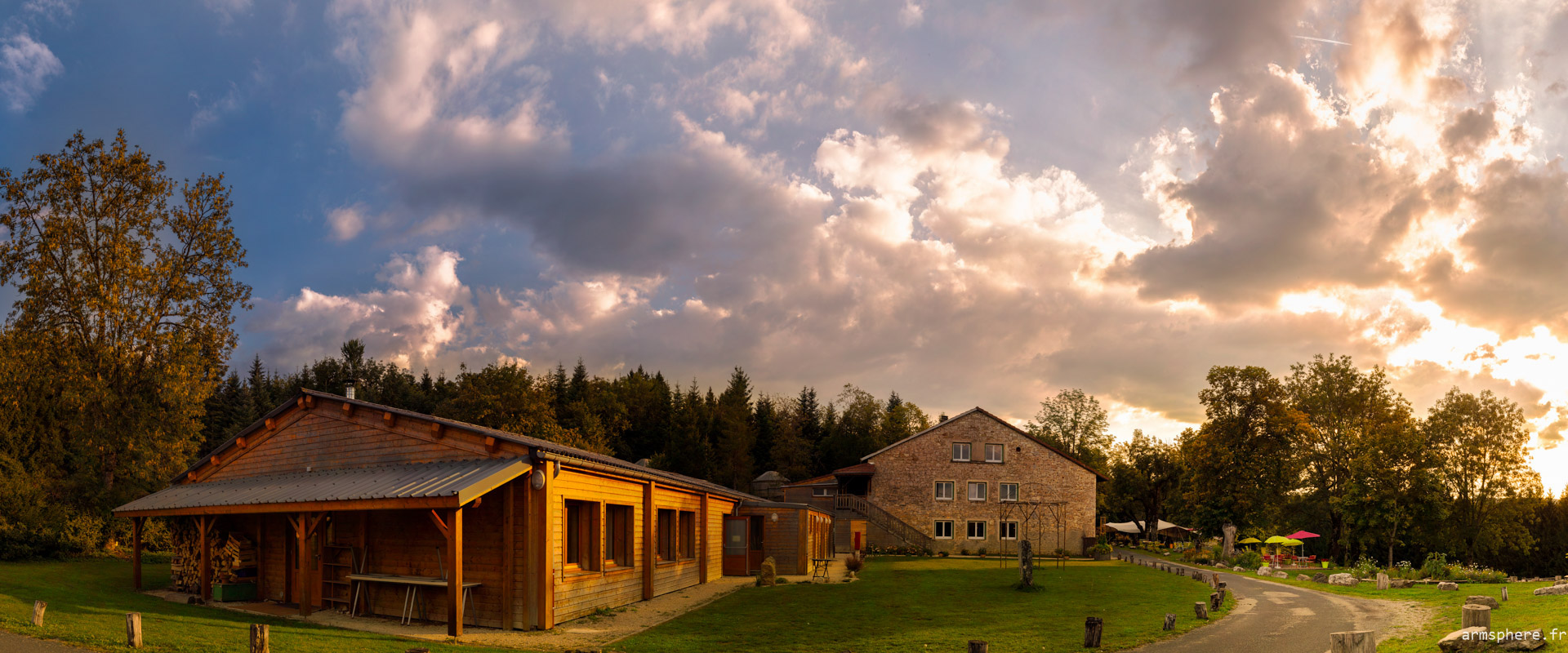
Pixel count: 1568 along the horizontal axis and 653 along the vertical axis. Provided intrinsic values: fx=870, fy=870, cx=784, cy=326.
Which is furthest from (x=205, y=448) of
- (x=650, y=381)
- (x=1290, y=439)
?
(x=1290, y=439)

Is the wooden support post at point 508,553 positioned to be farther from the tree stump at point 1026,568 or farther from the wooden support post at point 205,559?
the tree stump at point 1026,568

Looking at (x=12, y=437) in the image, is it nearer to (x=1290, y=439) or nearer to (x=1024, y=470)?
(x=1024, y=470)

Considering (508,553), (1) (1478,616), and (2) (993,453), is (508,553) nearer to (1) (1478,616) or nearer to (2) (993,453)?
(1) (1478,616)

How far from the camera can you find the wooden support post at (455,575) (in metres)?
14.9

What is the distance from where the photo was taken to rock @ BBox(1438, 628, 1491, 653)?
11805 mm

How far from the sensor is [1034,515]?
50.3 meters

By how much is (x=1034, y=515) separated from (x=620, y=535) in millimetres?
35771

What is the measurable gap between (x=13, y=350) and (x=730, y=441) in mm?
46649

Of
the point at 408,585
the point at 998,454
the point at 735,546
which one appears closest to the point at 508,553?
the point at 408,585

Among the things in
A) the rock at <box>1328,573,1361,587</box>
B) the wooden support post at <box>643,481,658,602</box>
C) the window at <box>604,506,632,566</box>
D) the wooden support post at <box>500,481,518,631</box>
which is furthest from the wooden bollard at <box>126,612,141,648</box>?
the rock at <box>1328,573,1361,587</box>

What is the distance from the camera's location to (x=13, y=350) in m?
Result: 31.8

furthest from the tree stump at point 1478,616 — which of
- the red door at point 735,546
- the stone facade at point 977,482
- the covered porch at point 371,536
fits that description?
the stone facade at point 977,482

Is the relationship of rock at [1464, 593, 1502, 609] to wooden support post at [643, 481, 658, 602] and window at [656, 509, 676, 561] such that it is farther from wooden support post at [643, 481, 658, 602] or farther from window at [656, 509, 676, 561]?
window at [656, 509, 676, 561]

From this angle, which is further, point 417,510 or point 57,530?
point 57,530
